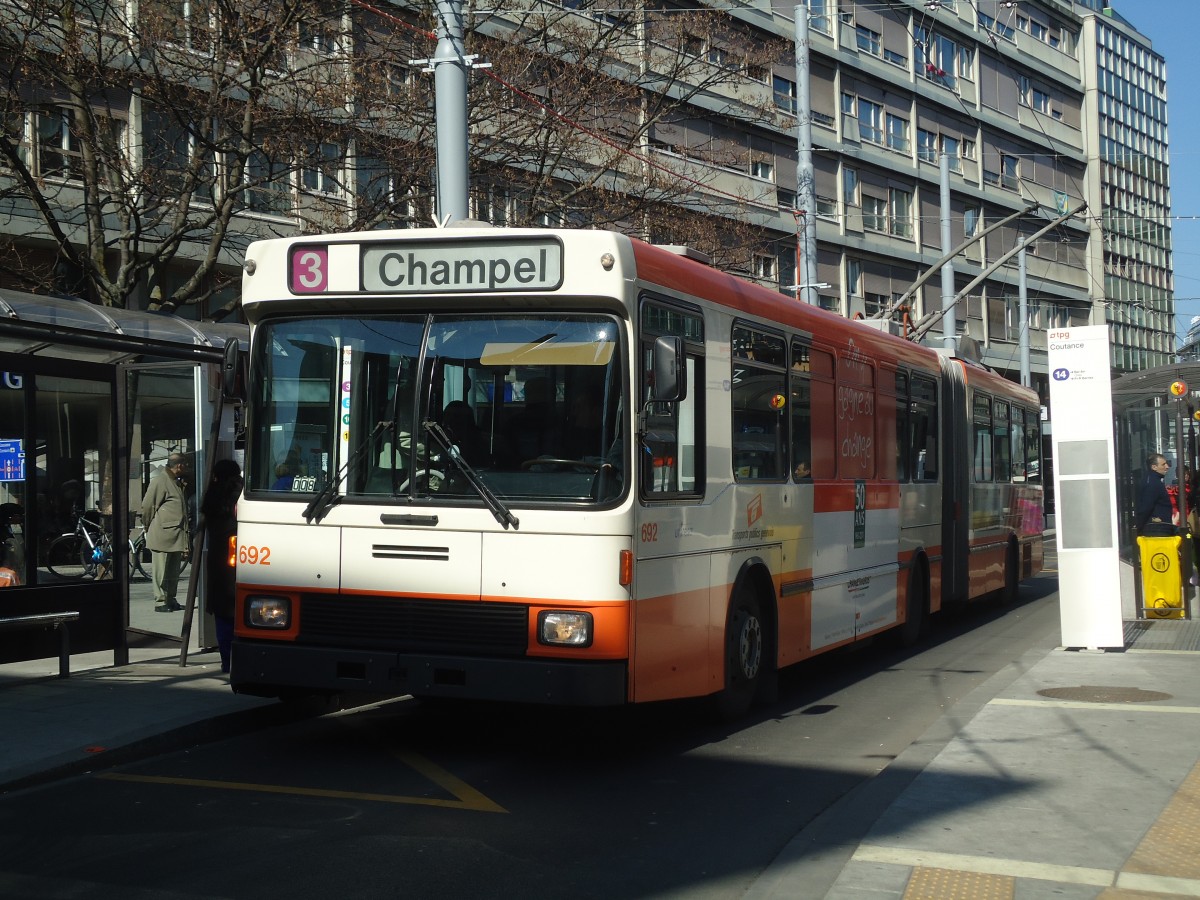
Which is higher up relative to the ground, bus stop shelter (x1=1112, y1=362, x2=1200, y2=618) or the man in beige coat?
bus stop shelter (x1=1112, y1=362, x2=1200, y2=618)

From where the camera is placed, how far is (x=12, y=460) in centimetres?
1069

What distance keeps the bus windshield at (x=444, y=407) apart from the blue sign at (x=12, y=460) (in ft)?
10.5

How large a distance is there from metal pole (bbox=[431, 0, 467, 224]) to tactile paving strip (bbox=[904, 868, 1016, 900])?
27.5 feet

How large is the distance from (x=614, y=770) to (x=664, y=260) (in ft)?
9.61

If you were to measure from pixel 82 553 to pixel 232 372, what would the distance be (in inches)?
128

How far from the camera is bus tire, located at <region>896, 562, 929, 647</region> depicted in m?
14.4

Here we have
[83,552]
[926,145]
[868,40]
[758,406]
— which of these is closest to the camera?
[758,406]

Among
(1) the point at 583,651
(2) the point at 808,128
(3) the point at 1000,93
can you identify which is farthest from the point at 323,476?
(3) the point at 1000,93

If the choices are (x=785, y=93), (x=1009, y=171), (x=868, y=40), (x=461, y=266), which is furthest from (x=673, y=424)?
(x=1009, y=171)

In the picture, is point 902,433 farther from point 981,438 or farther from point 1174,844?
point 1174,844

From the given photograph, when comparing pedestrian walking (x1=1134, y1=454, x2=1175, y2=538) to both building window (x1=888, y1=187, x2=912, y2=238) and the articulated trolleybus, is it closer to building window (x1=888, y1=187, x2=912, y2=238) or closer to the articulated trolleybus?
the articulated trolleybus

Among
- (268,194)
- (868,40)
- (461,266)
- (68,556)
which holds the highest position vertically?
(868,40)

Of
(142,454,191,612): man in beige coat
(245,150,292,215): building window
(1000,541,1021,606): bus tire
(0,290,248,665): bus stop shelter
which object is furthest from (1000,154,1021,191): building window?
(0,290,248,665): bus stop shelter

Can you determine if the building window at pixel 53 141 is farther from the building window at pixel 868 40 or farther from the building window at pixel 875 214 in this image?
the building window at pixel 875 214
